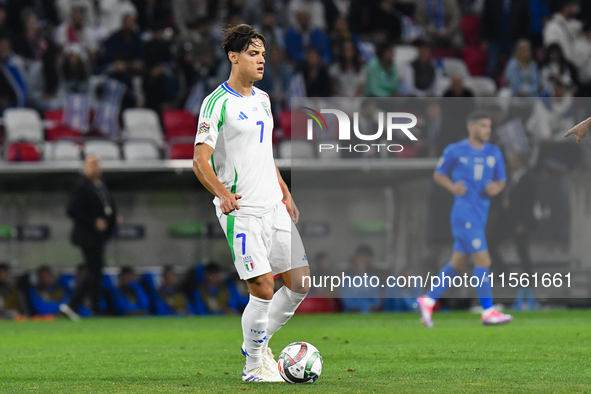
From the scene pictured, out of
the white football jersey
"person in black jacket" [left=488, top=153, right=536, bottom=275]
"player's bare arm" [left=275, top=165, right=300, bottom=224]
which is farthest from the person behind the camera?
"person in black jacket" [left=488, top=153, right=536, bottom=275]

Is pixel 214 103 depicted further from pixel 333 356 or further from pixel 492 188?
pixel 492 188

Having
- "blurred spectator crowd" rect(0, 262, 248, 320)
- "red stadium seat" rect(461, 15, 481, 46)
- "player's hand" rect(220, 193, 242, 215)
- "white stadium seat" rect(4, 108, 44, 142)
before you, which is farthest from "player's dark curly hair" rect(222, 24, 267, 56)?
"red stadium seat" rect(461, 15, 481, 46)

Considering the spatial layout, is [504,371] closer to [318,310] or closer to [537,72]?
[318,310]

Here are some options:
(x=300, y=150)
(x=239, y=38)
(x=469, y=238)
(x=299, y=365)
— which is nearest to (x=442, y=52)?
(x=300, y=150)

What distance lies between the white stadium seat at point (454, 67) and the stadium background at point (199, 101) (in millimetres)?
31

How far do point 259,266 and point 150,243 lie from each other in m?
10.7

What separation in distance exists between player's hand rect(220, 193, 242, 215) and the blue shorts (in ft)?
19.2

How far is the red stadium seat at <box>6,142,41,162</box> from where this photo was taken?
1435 cm

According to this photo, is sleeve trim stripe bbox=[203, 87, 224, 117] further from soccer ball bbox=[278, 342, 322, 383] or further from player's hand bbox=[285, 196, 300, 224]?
soccer ball bbox=[278, 342, 322, 383]

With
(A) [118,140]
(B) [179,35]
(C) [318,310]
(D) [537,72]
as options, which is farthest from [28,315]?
(D) [537,72]

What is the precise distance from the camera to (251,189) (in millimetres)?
5809

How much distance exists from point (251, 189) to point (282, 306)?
88 centimetres

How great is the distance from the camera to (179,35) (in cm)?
1689

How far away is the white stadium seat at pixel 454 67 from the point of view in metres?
17.2
